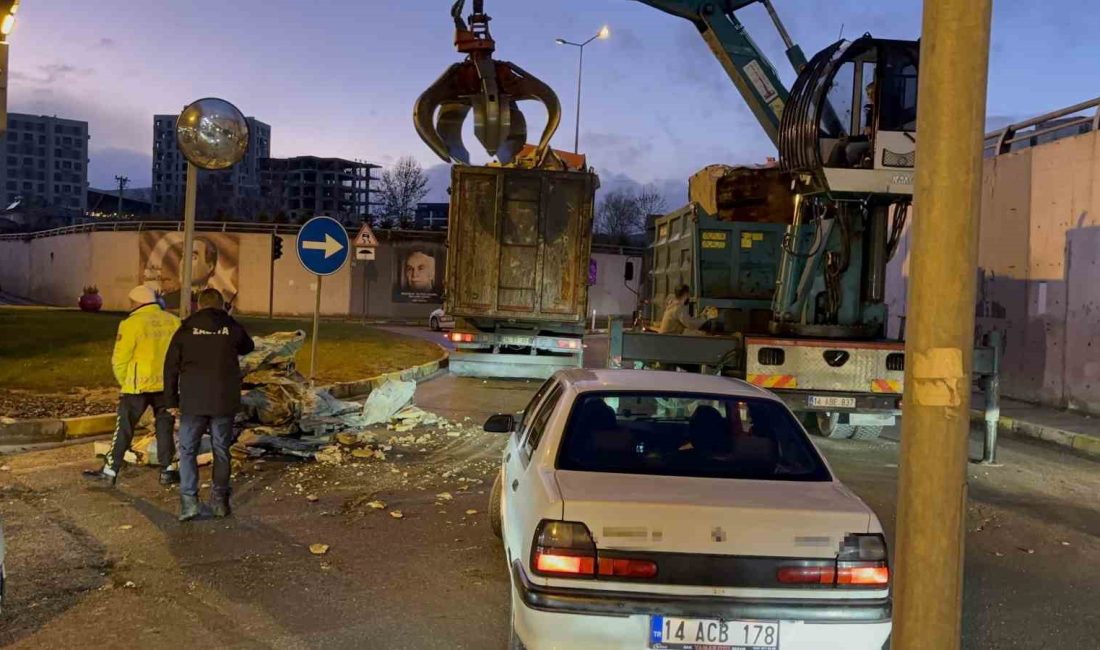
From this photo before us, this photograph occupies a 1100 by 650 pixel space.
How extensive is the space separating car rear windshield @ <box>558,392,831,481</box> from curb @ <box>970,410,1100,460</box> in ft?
25.3

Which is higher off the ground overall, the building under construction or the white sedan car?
the building under construction

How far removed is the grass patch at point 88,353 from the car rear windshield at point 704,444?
956 cm

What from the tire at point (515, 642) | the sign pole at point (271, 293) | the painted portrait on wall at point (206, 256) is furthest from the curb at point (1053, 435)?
the painted portrait on wall at point (206, 256)

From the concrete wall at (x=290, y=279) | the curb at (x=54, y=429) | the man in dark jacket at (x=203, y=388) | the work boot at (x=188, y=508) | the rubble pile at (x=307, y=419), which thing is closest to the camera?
the man in dark jacket at (x=203, y=388)

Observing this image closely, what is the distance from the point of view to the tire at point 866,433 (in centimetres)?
1098

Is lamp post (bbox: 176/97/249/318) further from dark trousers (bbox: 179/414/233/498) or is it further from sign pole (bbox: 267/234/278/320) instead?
sign pole (bbox: 267/234/278/320)

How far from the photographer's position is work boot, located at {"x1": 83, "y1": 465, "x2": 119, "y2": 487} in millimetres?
7238

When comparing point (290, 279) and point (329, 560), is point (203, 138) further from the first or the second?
point (290, 279)

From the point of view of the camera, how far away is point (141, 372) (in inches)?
280

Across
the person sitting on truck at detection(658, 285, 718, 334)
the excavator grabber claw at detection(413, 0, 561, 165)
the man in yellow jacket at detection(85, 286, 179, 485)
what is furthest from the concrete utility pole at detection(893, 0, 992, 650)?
the excavator grabber claw at detection(413, 0, 561, 165)

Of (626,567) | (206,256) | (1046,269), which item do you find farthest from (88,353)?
(206,256)

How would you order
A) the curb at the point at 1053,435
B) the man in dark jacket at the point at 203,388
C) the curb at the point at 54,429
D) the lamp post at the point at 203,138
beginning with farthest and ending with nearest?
the curb at the point at 1053,435
the curb at the point at 54,429
the lamp post at the point at 203,138
the man in dark jacket at the point at 203,388

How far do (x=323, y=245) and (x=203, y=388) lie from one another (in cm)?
557

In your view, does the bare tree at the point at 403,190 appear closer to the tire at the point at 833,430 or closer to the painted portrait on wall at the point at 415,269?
the painted portrait on wall at the point at 415,269
